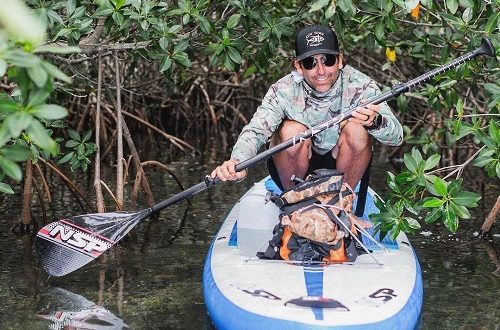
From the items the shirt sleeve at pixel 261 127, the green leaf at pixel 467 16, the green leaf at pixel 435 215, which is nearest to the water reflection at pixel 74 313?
the shirt sleeve at pixel 261 127

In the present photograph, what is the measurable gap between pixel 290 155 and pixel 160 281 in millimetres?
919

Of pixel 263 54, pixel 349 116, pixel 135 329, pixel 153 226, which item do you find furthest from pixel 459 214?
pixel 153 226

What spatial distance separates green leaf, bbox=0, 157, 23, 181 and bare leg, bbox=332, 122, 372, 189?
6.37 feet

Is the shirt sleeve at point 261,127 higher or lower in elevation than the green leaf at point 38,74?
lower

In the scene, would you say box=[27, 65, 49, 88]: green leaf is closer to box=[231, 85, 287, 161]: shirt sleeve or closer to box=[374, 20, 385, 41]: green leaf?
box=[231, 85, 287, 161]: shirt sleeve

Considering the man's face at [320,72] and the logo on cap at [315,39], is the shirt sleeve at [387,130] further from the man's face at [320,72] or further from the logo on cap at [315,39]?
the logo on cap at [315,39]

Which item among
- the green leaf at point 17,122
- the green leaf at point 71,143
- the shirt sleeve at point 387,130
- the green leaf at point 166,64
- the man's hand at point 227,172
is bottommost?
the man's hand at point 227,172

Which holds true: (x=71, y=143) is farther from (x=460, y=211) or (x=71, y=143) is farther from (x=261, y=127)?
(x=460, y=211)

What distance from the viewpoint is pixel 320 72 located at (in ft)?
13.7

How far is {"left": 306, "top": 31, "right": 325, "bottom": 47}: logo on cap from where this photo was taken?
4.14 metres

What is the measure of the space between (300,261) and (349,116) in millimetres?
671

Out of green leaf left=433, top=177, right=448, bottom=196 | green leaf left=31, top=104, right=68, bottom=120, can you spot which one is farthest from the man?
green leaf left=31, top=104, right=68, bottom=120

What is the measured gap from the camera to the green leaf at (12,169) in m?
2.52

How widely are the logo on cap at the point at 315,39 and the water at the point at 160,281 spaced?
1272mm
